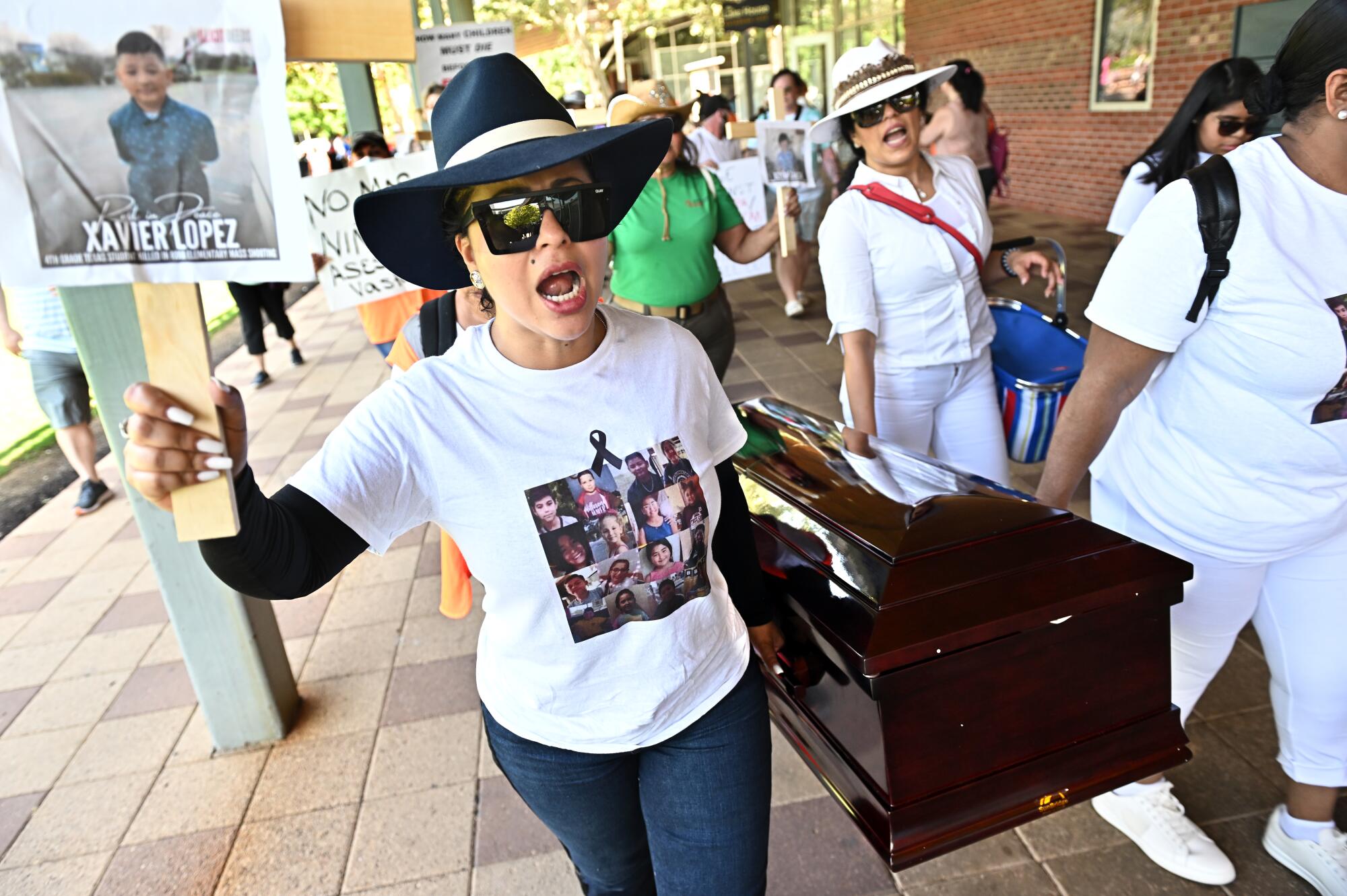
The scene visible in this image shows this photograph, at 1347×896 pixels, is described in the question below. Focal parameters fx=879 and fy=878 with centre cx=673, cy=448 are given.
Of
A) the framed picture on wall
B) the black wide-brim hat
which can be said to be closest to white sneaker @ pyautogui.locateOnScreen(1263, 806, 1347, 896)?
the black wide-brim hat

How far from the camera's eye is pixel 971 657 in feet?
5.31

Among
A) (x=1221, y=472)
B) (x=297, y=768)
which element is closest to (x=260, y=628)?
(x=297, y=768)

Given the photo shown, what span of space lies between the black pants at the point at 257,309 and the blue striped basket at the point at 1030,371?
6440mm

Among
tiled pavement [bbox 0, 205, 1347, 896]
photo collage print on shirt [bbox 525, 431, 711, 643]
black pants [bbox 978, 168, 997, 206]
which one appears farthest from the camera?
black pants [bbox 978, 168, 997, 206]

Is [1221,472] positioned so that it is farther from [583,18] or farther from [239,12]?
[583,18]

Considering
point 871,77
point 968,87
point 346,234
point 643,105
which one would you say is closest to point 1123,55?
point 968,87

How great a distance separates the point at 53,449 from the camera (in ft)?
25.3

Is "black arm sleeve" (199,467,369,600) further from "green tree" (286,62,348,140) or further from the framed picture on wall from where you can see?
"green tree" (286,62,348,140)

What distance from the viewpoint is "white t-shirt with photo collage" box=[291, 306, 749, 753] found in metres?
1.44

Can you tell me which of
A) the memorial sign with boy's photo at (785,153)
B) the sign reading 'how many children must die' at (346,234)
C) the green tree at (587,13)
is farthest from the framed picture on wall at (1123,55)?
the green tree at (587,13)

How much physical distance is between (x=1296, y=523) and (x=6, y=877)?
12.5ft

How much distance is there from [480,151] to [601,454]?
531 millimetres

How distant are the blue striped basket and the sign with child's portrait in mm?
2444

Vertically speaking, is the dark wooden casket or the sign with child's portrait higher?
the sign with child's portrait
